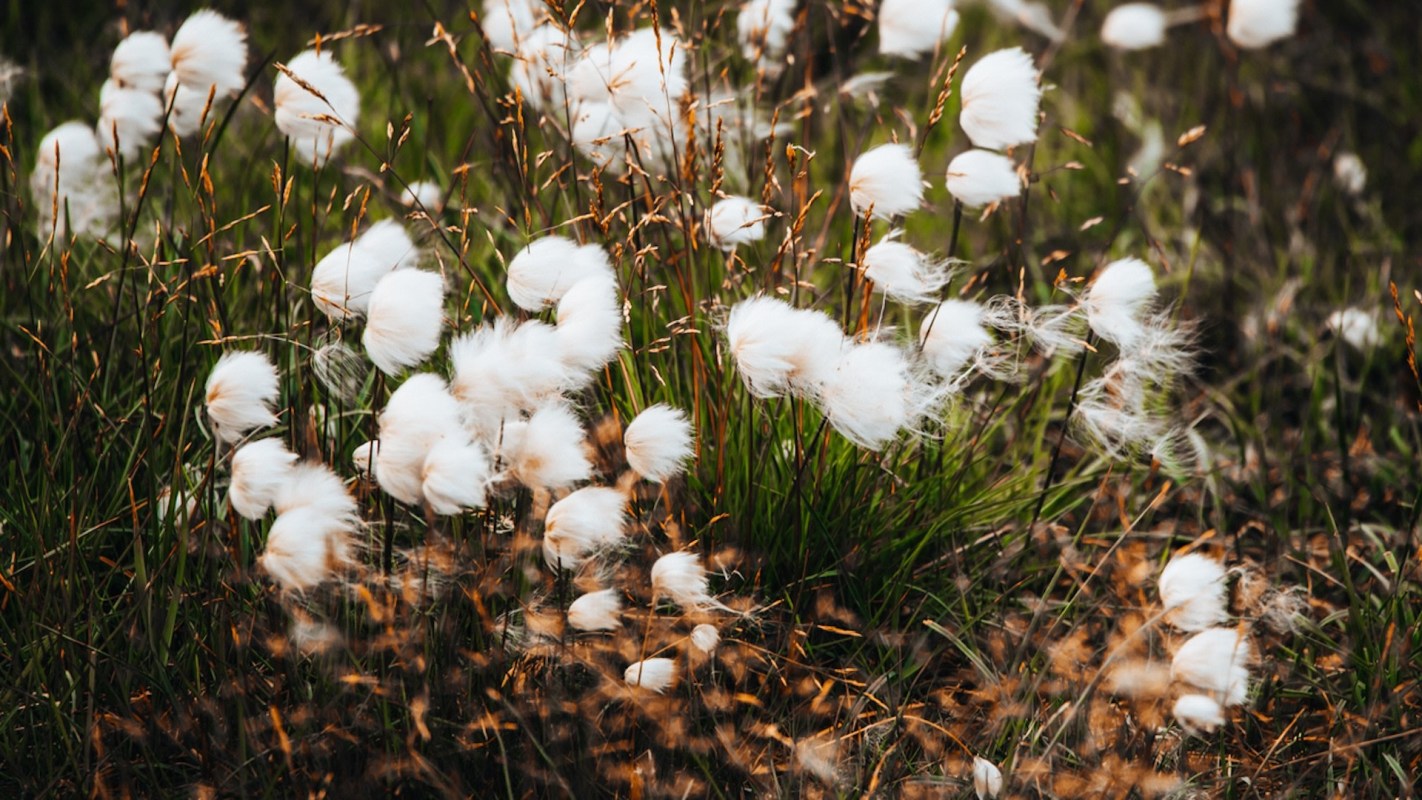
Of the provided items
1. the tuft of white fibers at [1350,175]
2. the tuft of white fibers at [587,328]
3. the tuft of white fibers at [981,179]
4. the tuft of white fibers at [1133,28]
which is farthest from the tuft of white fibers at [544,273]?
the tuft of white fibers at [1350,175]

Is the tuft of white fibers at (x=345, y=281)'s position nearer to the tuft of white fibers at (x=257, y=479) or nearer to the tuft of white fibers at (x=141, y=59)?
the tuft of white fibers at (x=257, y=479)

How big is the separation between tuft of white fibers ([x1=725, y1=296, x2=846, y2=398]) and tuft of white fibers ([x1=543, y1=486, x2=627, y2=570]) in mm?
263

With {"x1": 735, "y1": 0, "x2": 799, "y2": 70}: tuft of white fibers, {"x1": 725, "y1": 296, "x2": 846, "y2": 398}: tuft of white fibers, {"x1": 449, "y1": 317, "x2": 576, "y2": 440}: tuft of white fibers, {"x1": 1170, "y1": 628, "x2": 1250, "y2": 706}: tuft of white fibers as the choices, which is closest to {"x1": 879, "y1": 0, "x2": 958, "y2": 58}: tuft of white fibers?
{"x1": 735, "y1": 0, "x2": 799, "y2": 70}: tuft of white fibers

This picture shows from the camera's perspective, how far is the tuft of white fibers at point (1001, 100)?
200 cm

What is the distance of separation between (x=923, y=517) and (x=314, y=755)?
1.13 m

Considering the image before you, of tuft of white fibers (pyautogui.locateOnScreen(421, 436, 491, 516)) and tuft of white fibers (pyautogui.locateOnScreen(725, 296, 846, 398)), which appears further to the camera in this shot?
tuft of white fibers (pyautogui.locateOnScreen(725, 296, 846, 398))

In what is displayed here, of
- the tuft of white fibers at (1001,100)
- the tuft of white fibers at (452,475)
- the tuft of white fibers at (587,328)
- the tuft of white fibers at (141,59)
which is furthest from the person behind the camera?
the tuft of white fibers at (141,59)

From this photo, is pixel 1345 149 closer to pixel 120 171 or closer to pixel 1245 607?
pixel 1245 607

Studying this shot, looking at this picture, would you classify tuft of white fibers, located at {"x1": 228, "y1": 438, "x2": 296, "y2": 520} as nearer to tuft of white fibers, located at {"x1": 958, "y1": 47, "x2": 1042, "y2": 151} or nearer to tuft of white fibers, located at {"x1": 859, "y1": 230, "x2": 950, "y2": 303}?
tuft of white fibers, located at {"x1": 859, "y1": 230, "x2": 950, "y2": 303}

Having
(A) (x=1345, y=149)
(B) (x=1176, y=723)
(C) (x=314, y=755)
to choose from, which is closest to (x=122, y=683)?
(C) (x=314, y=755)

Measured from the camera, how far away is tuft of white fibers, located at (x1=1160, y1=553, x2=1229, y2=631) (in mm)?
1796

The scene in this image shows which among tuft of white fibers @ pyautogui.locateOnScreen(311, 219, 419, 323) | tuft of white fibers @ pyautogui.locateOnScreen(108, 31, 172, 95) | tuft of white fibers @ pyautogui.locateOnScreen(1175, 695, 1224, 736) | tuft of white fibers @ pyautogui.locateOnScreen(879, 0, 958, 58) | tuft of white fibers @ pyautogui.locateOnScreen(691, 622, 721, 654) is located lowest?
tuft of white fibers @ pyautogui.locateOnScreen(1175, 695, 1224, 736)

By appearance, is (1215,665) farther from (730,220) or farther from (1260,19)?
(1260,19)

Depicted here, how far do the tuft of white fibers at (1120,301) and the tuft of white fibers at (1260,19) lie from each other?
150 centimetres
